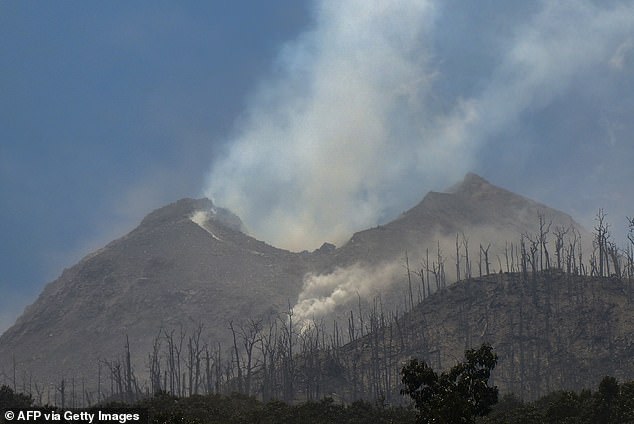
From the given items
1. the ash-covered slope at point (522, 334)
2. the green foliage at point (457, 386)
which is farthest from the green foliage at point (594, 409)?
the ash-covered slope at point (522, 334)

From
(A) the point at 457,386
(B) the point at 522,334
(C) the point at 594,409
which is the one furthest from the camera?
(B) the point at 522,334

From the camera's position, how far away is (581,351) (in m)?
106

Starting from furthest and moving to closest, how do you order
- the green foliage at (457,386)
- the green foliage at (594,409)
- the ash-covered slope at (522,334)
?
the ash-covered slope at (522,334) → the green foliage at (594,409) → the green foliage at (457,386)

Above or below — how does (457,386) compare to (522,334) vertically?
below

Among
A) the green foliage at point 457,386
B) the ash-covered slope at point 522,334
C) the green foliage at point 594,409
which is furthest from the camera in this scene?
Answer: the ash-covered slope at point 522,334

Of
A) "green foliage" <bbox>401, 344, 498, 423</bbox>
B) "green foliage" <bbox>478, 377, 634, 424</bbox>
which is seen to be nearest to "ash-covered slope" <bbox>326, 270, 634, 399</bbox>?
"green foliage" <bbox>478, 377, 634, 424</bbox>

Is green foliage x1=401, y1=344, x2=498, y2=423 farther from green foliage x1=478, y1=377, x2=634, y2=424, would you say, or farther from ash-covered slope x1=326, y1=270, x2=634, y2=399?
ash-covered slope x1=326, y1=270, x2=634, y2=399

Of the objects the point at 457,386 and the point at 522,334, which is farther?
the point at 522,334

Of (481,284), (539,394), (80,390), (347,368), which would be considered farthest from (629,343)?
(80,390)

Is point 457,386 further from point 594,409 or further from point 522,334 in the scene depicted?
point 522,334

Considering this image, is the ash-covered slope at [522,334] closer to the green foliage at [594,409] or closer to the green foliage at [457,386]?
the green foliage at [594,409]

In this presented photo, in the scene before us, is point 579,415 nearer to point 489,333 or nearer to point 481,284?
point 489,333

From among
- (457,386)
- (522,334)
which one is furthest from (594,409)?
(522,334)

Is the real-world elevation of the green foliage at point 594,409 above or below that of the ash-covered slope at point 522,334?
below
